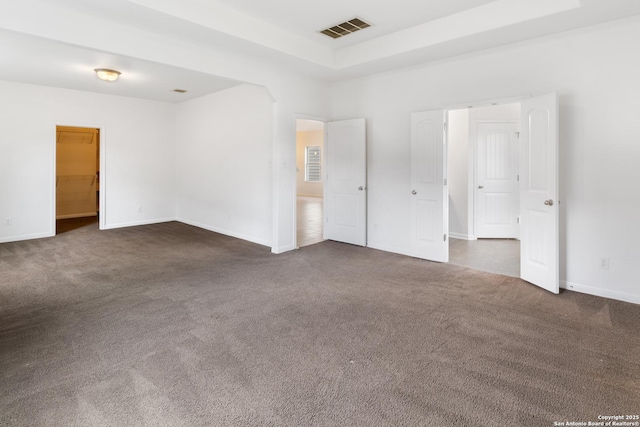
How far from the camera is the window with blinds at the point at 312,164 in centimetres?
1395

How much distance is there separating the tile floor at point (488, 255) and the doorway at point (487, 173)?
0.29 ft

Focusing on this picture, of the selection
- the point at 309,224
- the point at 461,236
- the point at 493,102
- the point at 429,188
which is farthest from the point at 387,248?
the point at 309,224

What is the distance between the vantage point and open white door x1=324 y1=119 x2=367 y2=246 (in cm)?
568

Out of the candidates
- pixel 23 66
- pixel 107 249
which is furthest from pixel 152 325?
pixel 23 66

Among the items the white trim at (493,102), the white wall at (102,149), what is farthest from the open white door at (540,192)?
the white wall at (102,149)

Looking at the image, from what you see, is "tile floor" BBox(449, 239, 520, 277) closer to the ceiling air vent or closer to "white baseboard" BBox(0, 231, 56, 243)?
the ceiling air vent

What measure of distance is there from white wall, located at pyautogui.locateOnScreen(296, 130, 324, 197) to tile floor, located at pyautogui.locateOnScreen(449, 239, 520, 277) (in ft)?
26.4

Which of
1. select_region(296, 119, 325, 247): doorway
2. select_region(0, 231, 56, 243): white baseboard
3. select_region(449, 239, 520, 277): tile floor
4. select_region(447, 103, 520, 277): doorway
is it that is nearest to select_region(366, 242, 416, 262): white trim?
select_region(449, 239, 520, 277): tile floor

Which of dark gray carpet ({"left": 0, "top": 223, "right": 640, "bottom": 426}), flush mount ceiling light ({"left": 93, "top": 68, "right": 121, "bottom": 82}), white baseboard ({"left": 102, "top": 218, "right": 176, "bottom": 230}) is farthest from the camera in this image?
white baseboard ({"left": 102, "top": 218, "right": 176, "bottom": 230})

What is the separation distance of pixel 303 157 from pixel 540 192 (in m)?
11.1

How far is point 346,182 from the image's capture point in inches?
233

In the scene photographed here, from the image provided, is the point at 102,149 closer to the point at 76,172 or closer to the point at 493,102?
the point at 76,172

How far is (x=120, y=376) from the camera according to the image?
2.21 meters

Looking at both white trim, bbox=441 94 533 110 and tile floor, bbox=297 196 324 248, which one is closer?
white trim, bbox=441 94 533 110
